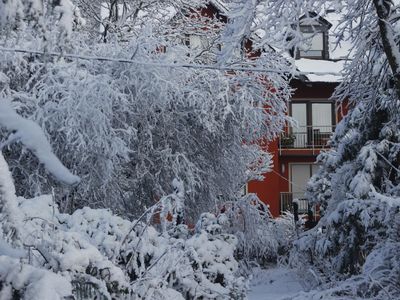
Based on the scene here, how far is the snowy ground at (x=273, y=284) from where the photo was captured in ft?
43.5

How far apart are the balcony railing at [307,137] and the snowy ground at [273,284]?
13239 mm

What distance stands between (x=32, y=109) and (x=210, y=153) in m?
4.11

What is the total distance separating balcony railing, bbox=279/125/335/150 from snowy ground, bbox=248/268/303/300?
1324cm

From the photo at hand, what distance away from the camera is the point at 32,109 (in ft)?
38.4

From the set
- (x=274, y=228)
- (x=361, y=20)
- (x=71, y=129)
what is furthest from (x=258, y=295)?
(x=361, y=20)

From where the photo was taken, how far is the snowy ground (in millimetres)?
13263

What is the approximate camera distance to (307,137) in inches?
1147

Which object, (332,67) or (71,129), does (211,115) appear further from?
(332,67)

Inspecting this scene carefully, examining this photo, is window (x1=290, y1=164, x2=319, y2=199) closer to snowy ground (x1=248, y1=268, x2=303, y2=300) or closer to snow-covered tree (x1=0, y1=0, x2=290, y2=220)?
snowy ground (x1=248, y1=268, x2=303, y2=300)

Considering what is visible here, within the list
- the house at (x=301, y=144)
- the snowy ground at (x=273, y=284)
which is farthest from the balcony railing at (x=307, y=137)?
the snowy ground at (x=273, y=284)

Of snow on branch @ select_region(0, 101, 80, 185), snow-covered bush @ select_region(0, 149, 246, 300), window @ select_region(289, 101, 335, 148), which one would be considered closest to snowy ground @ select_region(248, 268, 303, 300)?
snow-covered bush @ select_region(0, 149, 246, 300)

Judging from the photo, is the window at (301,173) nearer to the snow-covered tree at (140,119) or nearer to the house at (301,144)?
the house at (301,144)

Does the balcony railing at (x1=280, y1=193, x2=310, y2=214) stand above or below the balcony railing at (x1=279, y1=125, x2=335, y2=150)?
below

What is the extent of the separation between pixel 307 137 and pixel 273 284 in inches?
591
